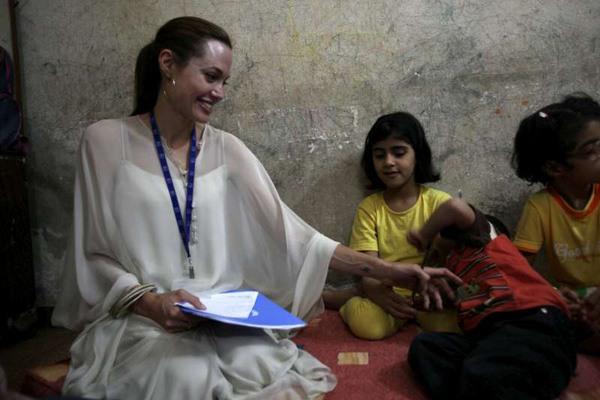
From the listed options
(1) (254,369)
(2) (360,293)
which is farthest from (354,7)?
(1) (254,369)

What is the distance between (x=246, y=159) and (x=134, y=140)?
430 millimetres

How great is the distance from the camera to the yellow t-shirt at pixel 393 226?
214cm

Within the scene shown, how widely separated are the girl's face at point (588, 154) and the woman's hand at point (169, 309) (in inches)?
61.5

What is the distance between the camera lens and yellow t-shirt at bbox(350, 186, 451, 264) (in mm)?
2143

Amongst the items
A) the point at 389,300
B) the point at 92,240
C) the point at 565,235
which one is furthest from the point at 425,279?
the point at 92,240

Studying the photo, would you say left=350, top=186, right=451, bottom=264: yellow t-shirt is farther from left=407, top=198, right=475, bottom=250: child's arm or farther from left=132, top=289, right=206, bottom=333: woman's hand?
left=132, top=289, right=206, bottom=333: woman's hand

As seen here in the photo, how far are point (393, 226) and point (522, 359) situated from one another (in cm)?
92

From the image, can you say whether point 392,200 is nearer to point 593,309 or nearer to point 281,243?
point 281,243

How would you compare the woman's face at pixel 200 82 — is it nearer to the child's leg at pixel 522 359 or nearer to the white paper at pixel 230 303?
the white paper at pixel 230 303

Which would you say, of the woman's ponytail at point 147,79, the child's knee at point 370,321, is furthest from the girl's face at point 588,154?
the woman's ponytail at point 147,79

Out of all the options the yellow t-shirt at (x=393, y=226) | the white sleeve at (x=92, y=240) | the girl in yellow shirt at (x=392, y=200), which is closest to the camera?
the white sleeve at (x=92, y=240)

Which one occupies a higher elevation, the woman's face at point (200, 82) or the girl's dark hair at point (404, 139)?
the woman's face at point (200, 82)

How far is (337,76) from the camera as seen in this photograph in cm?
228

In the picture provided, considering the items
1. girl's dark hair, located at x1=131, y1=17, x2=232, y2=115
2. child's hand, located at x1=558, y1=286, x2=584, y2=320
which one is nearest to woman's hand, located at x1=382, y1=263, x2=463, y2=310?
child's hand, located at x1=558, y1=286, x2=584, y2=320
